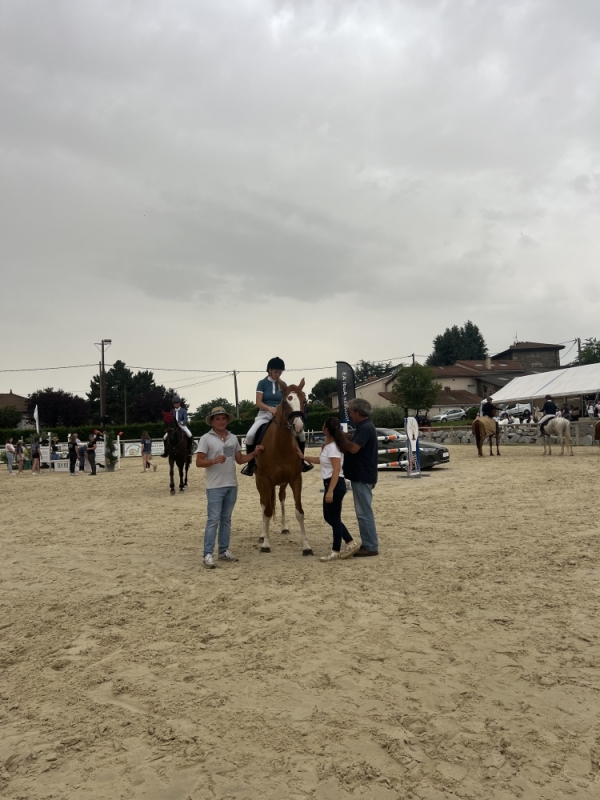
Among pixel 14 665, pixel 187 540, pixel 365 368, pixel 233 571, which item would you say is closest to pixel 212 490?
pixel 233 571

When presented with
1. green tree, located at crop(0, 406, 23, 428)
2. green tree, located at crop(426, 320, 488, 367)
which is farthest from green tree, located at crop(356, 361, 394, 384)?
green tree, located at crop(0, 406, 23, 428)

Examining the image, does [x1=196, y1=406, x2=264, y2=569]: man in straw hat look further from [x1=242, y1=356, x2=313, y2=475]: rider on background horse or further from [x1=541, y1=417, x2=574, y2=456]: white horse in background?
[x1=541, y1=417, x2=574, y2=456]: white horse in background

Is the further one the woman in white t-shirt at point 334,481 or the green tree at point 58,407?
the green tree at point 58,407

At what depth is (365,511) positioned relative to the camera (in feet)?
26.7

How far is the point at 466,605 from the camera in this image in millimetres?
5945

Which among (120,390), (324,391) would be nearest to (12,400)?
Result: (120,390)

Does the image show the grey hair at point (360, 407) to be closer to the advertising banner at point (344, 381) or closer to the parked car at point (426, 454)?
the advertising banner at point (344, 381)

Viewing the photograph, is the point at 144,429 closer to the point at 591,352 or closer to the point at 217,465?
the point at 217,465

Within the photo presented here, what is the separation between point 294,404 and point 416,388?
190 ft

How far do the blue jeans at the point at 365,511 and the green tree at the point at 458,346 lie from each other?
105 m

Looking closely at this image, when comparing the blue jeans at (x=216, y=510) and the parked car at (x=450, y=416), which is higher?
the parked car at (x=450, y=416)

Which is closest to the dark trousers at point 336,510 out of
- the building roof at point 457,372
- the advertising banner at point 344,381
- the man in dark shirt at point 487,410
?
the advertising banner at point 344,381

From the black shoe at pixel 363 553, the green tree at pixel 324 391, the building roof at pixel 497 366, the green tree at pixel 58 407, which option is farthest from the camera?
the green tree at pixel 324 391

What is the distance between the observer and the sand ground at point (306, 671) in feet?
10.8
